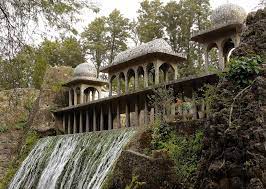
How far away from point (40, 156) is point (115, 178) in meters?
8.21

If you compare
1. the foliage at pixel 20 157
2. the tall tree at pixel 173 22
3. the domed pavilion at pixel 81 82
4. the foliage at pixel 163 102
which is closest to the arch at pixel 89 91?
the domed pavilion at pixel 81 82

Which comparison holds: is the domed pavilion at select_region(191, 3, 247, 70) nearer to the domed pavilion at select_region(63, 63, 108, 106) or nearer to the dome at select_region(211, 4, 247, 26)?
the dome at select_region(211, 4, 247, 26)

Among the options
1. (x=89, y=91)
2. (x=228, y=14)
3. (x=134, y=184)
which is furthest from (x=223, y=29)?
(x=89, y=91)

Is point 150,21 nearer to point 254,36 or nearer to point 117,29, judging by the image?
point 117,29

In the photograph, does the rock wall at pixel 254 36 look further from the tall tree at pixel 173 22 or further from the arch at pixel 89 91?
the tall tree at pixel 173 22

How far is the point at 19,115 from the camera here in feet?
79.8

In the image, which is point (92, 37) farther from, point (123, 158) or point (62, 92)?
point (123, 158)

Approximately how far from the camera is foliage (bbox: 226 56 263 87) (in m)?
8.70

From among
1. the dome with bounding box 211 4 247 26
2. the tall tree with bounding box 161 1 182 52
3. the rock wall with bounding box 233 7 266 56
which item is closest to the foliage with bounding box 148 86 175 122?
the rock wall with bounding box 233 7 266 56

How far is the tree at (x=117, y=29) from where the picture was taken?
115 feet

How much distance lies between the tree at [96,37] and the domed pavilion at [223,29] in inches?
763

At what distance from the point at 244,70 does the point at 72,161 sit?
8.29 m

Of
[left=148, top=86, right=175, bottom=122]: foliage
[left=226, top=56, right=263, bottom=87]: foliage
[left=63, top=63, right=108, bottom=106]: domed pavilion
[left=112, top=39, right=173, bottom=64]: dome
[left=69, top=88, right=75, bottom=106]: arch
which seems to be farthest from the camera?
[left=69, top=88, right=75, bottom=106]: arch

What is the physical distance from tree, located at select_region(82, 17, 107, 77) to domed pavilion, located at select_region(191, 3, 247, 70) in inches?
763
